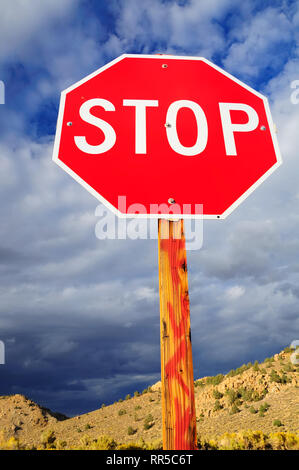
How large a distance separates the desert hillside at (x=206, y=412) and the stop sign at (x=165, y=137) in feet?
41.4

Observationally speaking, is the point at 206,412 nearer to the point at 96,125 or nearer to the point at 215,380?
the point at 215,380

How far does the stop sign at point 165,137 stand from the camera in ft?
10.5

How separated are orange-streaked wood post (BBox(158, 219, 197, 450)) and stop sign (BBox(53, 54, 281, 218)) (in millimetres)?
282

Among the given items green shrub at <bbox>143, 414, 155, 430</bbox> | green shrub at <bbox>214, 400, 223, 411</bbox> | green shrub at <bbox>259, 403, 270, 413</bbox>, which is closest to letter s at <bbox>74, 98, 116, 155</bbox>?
green shrub at <bbox>259, 403, 270, 413</bbox>

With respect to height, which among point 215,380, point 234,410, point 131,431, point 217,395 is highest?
point 215,380

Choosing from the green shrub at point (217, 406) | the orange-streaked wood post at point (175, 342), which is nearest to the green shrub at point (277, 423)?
the green shrub at point (217, 406)

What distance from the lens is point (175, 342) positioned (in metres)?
2.85

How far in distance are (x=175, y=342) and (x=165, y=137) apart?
1892mm

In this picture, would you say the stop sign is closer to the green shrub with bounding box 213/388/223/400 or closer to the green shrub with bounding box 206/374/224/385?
the green shrub with bounding box 213/388/223/400

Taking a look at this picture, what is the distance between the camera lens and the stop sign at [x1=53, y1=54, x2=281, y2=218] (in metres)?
3.20

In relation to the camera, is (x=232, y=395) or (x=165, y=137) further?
(x=232, y=395)

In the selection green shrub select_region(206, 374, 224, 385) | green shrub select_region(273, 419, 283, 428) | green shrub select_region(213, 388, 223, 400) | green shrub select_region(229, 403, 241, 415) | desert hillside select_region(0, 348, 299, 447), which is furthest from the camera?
green shrub select_region(206, 374, 224, 385)

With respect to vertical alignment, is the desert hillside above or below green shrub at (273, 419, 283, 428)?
above

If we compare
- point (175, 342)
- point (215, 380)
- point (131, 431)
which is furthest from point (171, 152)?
point (215, 380)
